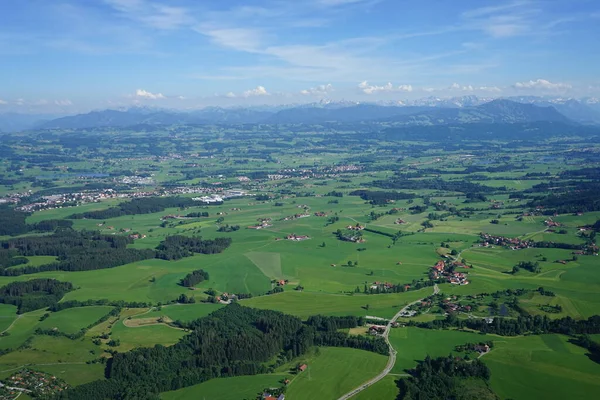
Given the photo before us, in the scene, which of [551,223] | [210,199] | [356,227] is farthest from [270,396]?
[210,199]

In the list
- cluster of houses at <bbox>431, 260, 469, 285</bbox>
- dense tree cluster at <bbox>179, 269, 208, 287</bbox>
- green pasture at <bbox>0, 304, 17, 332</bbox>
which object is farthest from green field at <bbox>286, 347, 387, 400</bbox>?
green pasture at <bbox>0, 304, 17, 332</bbox>

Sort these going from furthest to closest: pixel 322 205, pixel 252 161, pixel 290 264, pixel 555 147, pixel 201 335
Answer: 1. pixel 555 147
2. pixel 252 161
3. pixel 322 205
4. pixel 290 264
5. pixel 201 335

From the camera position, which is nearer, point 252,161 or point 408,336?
point 408,336

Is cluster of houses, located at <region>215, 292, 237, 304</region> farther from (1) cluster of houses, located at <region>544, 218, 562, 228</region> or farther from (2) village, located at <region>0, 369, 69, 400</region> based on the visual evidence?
(1) cluster of houses, located at <region>544, 218, 562, 228</region>

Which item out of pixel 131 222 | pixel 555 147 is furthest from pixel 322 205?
pixel 555 147

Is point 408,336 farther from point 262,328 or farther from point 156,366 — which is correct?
point 156,366

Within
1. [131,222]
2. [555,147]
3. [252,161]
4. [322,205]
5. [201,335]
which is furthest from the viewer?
[555,147]
